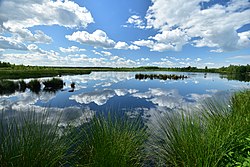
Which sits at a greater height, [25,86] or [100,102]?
[25,86]

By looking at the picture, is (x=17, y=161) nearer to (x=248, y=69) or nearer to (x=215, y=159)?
(x=215, y=159)

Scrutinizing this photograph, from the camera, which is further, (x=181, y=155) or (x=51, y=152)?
(x=181, y=155)

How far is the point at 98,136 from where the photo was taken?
4504mm

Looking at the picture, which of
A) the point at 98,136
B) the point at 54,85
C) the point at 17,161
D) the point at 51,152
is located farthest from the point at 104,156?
the point at 54,85

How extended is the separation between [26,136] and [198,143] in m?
3.73

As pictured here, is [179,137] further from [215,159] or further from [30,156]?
[30,156]

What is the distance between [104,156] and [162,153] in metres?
2.30

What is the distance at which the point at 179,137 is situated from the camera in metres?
4.63

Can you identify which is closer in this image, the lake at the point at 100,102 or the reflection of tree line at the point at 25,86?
the lake at the point at 100,102

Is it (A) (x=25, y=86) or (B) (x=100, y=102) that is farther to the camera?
(A) (x=25, y=86)

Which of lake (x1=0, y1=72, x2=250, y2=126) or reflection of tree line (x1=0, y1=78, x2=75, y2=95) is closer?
lake (x1=0, y1=72, x2=250, y2=126)

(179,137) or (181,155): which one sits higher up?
(179,137)

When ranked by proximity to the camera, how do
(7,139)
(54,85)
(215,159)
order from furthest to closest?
(54,85)
(7,139)
(215,159)

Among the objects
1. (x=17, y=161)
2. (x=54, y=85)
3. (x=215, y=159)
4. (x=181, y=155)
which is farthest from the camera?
(x=54, y=85)
